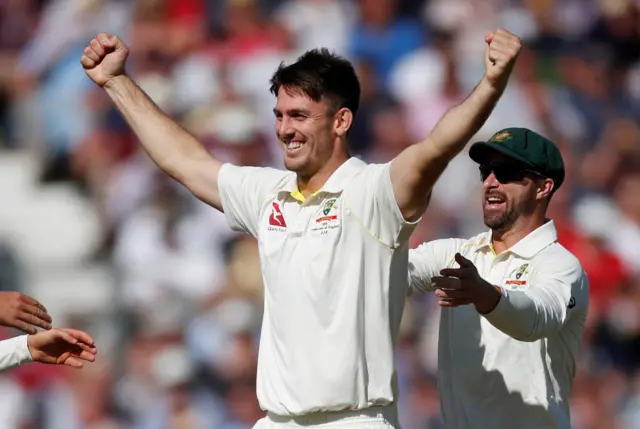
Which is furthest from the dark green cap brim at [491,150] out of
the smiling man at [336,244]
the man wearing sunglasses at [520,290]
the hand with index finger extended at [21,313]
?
the hand with index finger extended at [21,313]

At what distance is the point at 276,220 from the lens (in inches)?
189

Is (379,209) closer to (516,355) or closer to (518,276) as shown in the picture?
(518,276)

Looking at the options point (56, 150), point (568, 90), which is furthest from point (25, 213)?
point (568, 90)

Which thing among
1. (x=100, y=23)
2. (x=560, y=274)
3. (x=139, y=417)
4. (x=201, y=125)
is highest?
(x=100, y=23)

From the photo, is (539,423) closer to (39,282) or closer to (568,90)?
(39,282)

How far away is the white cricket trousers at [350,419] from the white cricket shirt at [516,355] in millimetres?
695

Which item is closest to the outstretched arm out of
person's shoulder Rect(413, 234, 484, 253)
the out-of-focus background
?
person's shoulder Rect(413, 234, 484, 253)

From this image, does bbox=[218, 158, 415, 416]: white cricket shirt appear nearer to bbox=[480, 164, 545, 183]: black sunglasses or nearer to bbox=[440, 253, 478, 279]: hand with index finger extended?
bbox=[440, 253, 478, 279]: hand with index finger extended

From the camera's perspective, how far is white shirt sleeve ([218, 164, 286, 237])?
4.98 m

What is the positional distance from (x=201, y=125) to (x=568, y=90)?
135 inches

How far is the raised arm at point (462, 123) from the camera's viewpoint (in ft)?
13.8

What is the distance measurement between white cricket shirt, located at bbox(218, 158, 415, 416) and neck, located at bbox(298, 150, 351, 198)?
0.09m

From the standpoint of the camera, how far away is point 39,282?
9867 millimetres

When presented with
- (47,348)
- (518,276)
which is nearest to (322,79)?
(518,276)
